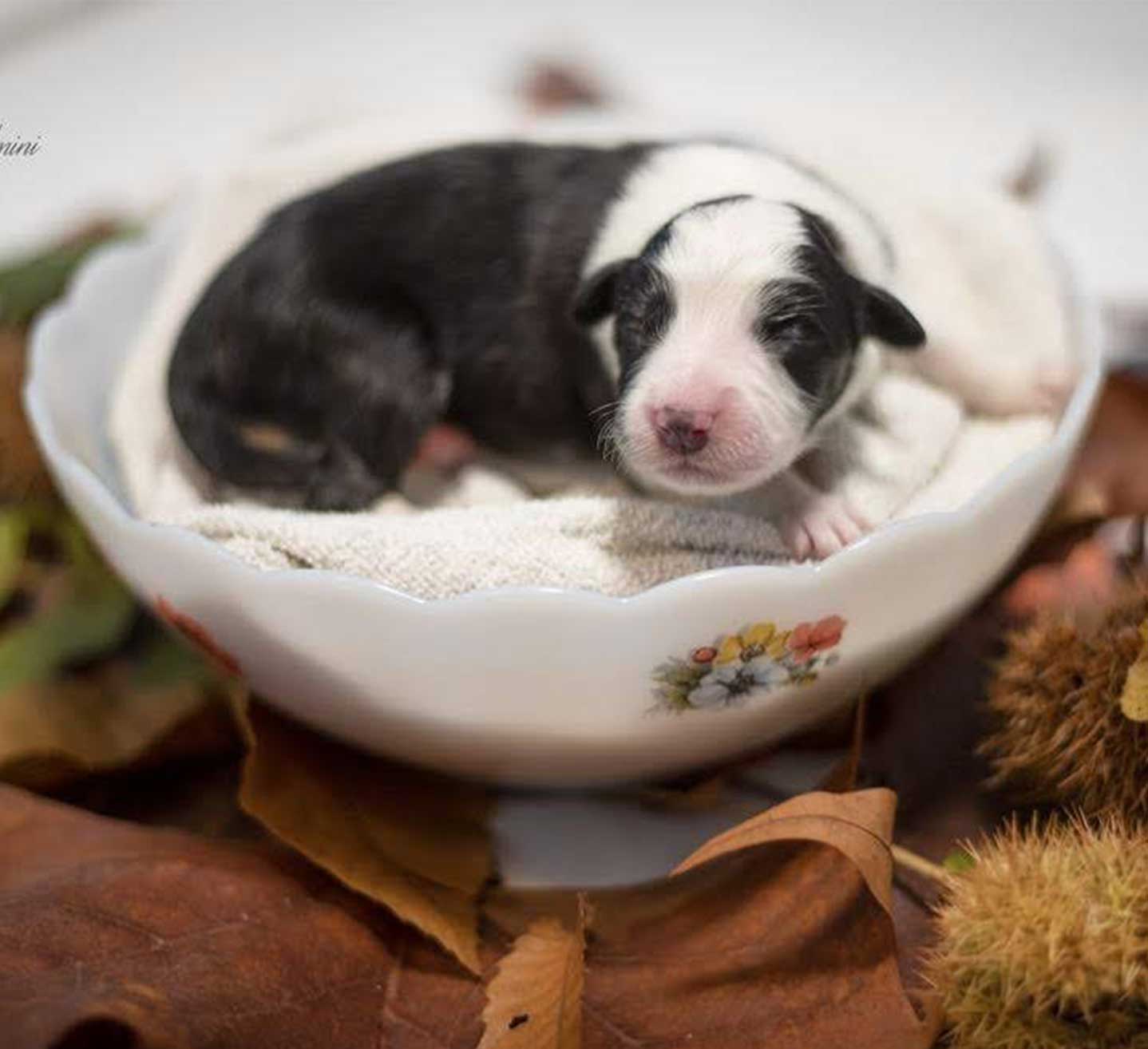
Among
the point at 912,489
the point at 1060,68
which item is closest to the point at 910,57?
the point at 1060,68

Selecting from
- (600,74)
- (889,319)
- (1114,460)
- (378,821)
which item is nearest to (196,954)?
(378,821)

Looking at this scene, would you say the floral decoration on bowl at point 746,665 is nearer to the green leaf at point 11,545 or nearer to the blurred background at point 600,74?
the green leaf at point 11,545

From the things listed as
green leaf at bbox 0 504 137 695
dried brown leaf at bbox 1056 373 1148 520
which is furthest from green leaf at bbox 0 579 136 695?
dried brown leaf at bbox 1056 373 1148 520

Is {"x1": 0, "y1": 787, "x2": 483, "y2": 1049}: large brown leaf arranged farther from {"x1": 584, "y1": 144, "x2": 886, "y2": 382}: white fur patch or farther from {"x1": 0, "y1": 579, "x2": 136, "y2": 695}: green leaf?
{"x1": 584, "y1": 144, "x2": 886, "y2": 382}: white fur patch

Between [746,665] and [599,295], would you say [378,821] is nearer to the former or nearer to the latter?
[746,665]

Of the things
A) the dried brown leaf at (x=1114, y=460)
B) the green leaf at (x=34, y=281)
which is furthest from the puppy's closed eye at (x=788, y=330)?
the green leaf at (x=34, y=281)

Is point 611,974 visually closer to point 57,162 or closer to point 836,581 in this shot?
point 836,581
